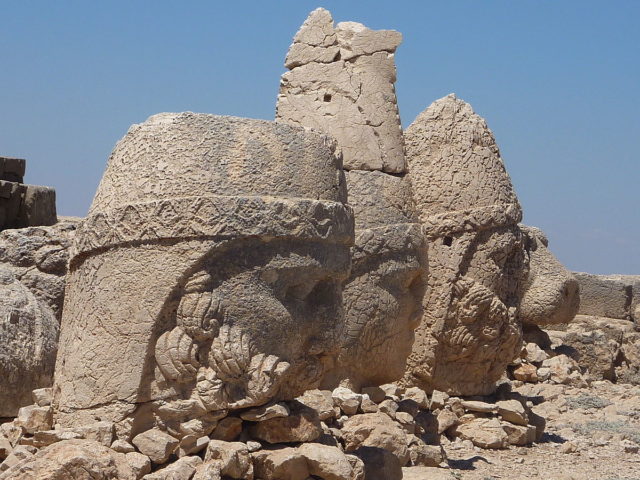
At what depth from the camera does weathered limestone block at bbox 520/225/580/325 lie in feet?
35.5

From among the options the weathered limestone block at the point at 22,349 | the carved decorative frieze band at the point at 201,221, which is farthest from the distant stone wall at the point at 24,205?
the carved decorative frieze band at the point at 201,221

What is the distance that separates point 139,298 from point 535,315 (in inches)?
273

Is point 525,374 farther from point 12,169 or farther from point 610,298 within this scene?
point 12,169

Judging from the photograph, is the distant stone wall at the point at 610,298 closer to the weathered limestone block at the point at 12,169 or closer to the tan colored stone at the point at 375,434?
the weathered limestone block at the point at 12,169

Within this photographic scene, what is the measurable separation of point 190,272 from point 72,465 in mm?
906

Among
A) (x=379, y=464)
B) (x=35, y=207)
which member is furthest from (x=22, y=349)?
(x=35, y=207)

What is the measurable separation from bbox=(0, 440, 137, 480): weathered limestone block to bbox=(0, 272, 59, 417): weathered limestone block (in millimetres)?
1174

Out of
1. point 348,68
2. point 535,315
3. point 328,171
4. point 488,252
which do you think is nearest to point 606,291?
point 535,315

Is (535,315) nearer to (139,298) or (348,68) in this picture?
(348,68)

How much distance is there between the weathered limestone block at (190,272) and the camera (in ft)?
15.3

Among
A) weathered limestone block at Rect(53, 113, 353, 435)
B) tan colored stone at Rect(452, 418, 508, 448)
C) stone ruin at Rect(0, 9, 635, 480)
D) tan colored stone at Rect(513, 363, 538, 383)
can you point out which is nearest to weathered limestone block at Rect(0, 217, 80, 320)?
stone ruin at Rect(0, 9, 635, 480)

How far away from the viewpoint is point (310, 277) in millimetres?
4961

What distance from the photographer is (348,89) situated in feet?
24.0

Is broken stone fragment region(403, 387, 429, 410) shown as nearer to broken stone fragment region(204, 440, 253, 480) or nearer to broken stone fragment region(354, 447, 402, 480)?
broken stone fragment region(354, 447, 402, 480)
